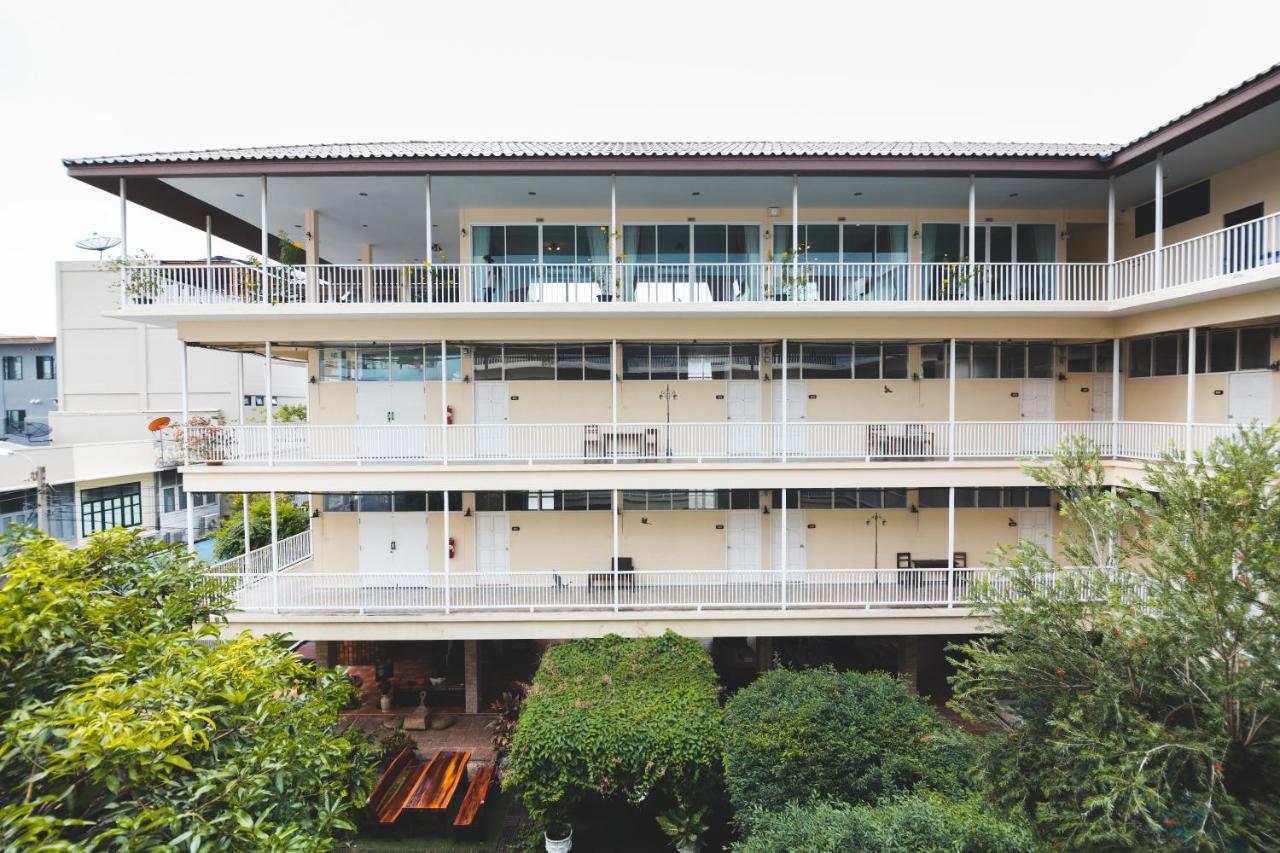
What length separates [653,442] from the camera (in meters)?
13.3

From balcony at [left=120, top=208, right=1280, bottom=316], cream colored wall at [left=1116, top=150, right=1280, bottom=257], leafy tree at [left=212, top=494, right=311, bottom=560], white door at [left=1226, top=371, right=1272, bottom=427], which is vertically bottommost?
leafy tree at [left=212, top=494, right=311, bottom=560]

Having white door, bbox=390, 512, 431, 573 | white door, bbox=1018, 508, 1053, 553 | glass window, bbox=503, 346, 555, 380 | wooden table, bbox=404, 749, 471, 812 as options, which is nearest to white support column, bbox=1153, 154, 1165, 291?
white door, bbox=1018, 508, 1053, 553

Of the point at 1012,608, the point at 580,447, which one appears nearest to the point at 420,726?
the point at 580,447

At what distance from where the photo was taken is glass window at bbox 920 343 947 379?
13750mm

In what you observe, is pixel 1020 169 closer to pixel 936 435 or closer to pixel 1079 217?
pixel 1079 217

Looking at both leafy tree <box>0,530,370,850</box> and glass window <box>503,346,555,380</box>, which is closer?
leafy tree <box>0,530,370,850</box>

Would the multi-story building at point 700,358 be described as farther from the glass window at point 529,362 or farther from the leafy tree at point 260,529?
the leafy tree at point 260,529

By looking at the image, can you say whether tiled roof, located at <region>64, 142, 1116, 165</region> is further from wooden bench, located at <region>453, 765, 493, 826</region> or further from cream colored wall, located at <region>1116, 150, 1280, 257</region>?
wooden bench, located at <region>453, 765, 493, 826</region>

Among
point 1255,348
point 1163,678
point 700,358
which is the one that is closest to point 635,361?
point 700,358

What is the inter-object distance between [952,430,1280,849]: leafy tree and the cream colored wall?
7.96 m

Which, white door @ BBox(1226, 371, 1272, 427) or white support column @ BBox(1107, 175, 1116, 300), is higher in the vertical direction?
white support column @ BBox(1107, 175, 1116, 300)

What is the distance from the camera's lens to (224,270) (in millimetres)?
12180

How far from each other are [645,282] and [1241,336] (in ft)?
39.4

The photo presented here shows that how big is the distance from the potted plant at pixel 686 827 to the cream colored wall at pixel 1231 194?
1511 cm
